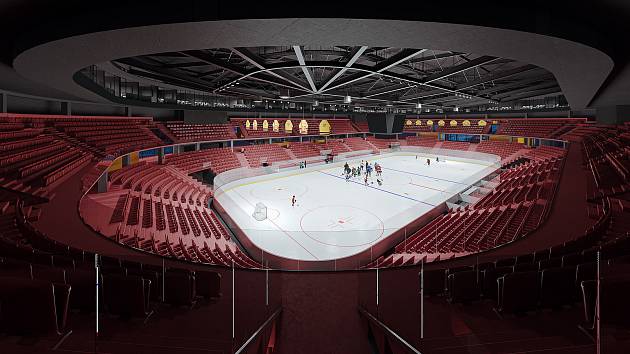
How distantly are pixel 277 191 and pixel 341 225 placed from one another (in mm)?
7508

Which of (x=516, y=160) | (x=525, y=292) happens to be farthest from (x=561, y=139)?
(x=525, y=292)

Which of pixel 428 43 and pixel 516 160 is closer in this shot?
pixel 428 43

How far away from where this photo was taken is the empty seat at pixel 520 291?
339 cm

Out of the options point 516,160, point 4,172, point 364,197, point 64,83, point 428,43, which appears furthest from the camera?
point 516,160

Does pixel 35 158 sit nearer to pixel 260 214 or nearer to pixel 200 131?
pixel 260 214

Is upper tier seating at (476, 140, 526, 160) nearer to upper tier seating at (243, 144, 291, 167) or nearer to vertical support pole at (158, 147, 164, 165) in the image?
upper tier seating at (243, 144, 291, 167)

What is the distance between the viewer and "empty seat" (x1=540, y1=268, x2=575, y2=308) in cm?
341

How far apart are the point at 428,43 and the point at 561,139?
96.9 ft

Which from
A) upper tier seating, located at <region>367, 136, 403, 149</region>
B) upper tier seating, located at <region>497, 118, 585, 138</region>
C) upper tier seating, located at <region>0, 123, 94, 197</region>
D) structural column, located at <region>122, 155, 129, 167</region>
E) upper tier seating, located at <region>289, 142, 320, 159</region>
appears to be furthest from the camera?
upper tier seating, located at <region>367, 136, 403, 149</region>

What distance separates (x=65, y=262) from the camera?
392cm

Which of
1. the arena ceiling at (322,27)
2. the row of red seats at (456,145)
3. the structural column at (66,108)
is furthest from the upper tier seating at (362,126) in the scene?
the arena ceiling at (322,27)

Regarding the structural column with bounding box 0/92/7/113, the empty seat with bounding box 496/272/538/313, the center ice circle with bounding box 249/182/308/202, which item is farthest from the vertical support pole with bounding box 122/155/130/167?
the empty seat with bounding box 496/272/538/313

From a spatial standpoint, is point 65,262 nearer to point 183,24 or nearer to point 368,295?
point 183,24

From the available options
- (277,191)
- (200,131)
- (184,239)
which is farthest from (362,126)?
(184,239)
